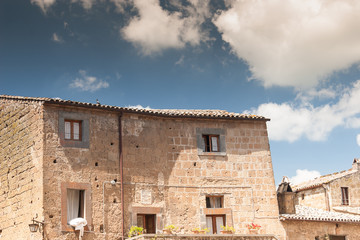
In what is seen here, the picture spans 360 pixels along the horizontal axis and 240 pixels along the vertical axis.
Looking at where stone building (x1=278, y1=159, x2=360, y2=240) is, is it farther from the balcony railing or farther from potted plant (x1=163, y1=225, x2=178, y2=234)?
potted plant (x1=163, y1=225, x2=178, y2=234)

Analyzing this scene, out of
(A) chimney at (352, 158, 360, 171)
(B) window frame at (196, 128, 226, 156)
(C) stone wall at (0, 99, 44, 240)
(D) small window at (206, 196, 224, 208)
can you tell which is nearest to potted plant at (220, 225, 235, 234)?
(D) small window at (206, 196, 224, 208)

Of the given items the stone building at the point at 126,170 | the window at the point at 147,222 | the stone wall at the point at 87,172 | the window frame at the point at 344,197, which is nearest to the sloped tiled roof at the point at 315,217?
the stone building at the point at 126,170

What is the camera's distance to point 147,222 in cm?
2383

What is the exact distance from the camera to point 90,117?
23.4 m

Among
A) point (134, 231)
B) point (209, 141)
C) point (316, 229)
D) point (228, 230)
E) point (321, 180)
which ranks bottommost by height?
point (316, 229)

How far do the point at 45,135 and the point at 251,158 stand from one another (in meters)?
10.0

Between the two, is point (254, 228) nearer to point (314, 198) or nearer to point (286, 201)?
point (286, 201)

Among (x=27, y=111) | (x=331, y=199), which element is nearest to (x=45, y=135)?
(x=27, y=111)

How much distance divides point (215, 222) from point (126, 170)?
4.89 metres

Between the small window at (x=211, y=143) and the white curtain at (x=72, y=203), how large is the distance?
6.71 meters

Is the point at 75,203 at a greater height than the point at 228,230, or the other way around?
the point at 75,203

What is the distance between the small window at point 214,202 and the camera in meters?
24.9

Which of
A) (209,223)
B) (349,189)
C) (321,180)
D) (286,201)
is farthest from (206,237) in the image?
(321,180)

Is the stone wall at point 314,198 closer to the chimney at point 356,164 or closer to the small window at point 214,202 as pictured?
the chimney at point 356,164
